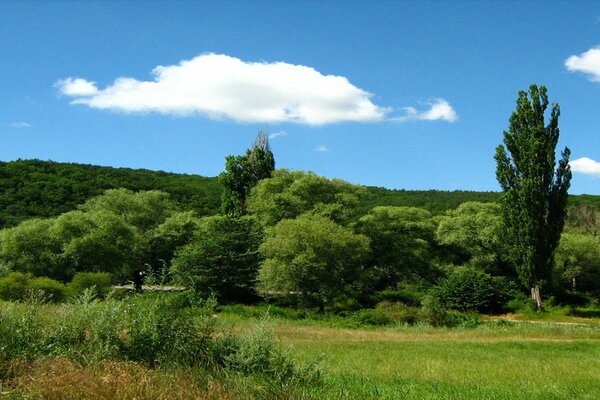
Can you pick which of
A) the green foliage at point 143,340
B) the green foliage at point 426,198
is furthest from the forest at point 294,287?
the green foliage at point 426,198

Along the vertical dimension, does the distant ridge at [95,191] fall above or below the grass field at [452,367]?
above

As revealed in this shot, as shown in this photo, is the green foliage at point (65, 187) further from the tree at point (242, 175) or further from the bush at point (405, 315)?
the bush at point (405, 315)

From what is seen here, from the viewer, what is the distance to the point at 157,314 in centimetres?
841

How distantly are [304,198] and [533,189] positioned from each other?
1976 centimetres

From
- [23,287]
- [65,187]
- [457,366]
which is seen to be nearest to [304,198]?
[23,287]

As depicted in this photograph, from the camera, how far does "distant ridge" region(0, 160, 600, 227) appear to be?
65.8 meters

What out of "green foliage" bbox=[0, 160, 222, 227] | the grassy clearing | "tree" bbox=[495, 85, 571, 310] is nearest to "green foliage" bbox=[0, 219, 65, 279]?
"green foliage" bbox=[0, 160, 222, 227]

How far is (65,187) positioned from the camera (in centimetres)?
7212

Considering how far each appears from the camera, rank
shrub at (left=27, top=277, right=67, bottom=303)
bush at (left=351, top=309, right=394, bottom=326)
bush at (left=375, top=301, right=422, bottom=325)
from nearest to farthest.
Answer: shrub at (left=27, top=277, right=67, bottom=303), bush at (left=351, top=309, right=394, bottom=326), bush at (left=375, top=301, right=422, bottom=325)

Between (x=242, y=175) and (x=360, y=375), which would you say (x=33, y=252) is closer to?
(x=242, y=175)

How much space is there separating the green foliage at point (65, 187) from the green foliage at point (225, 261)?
2533 cm

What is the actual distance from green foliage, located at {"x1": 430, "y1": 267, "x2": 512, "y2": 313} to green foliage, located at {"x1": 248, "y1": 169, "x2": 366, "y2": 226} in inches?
424

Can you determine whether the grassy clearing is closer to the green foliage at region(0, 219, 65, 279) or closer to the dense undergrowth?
the dense undergrowth

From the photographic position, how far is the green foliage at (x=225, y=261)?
44.4 metres
